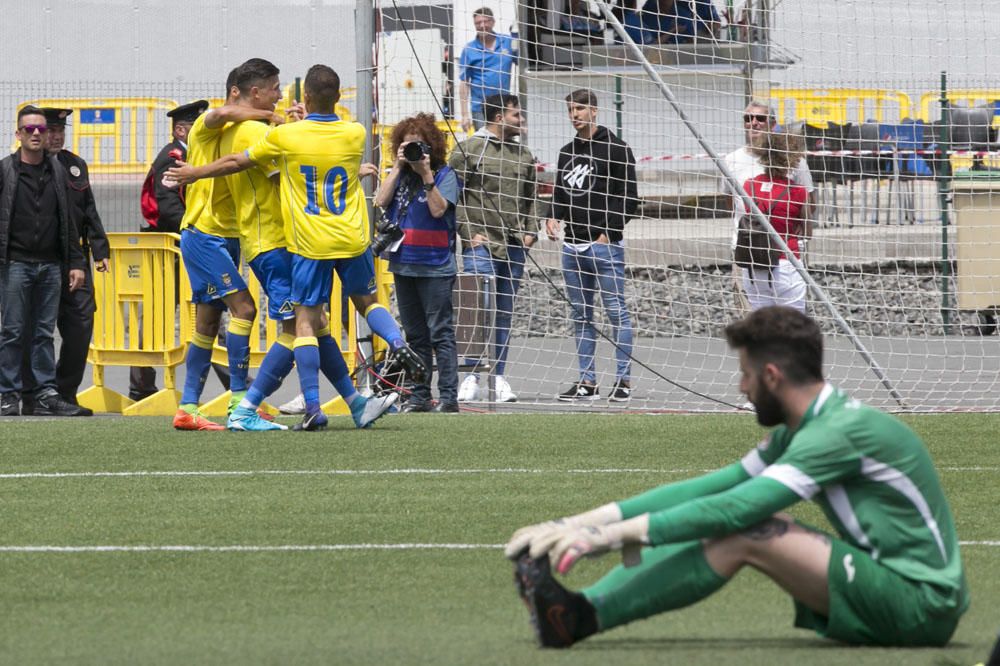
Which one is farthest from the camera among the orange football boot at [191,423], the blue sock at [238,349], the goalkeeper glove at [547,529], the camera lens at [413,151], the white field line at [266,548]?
the camera lens at [413,151]

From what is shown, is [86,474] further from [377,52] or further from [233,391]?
[377,52]

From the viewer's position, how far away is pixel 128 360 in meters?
13.8

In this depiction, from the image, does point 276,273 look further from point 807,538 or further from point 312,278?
point 807,538

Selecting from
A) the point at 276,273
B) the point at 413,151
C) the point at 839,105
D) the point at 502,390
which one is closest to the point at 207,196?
the point at 276,273

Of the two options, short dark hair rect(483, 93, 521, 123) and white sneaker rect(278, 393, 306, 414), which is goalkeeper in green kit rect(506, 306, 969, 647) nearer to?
white sneaker rect(278, 393, 306, 414)

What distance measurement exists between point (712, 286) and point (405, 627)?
1059 cm

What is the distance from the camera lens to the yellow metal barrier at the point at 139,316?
44.9 ft

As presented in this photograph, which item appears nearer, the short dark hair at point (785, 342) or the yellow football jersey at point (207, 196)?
the short dark hair at point (785, 342)

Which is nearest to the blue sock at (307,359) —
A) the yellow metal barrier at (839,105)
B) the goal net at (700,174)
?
the goal net at (700,174)

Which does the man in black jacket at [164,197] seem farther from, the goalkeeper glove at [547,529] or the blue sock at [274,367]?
the goalkeeper glove at [547,529]

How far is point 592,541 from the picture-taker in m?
4.85

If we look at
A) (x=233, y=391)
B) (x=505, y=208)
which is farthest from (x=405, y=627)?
(x=505, y=208)

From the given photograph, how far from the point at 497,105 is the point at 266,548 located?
7.04 m

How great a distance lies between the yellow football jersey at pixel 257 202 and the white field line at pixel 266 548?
4093 millimetres
